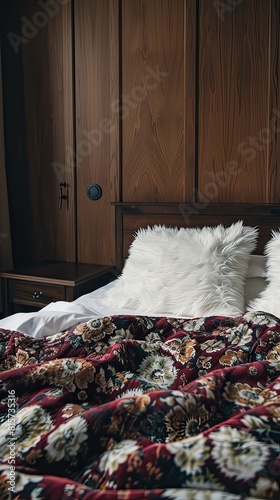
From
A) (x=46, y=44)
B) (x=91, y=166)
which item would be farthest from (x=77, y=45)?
(x=91, y=166)

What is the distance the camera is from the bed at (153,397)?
2.25 ft

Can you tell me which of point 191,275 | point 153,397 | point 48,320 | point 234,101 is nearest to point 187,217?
point 191,275

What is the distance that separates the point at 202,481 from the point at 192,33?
7.63ft

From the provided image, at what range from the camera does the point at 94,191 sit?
2752 mm

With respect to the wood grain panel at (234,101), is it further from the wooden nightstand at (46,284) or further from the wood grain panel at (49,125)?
the wood grain panel at (49,125)

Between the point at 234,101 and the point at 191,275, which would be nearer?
the point at 191,275

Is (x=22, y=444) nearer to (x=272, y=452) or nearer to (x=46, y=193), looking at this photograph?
(x=272, y=452)

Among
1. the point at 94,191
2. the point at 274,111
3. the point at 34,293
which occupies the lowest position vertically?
the point at 34,293

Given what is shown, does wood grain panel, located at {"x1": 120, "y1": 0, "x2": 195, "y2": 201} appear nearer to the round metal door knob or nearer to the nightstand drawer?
the round metal door knob

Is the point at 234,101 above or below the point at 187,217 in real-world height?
above

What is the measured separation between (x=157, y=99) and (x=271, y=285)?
131 cm

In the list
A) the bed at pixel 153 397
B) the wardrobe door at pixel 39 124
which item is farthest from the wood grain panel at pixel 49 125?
the bed at pixel 153 397

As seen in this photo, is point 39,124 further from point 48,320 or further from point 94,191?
point 48,320

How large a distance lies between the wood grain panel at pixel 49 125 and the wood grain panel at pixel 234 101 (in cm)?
91
